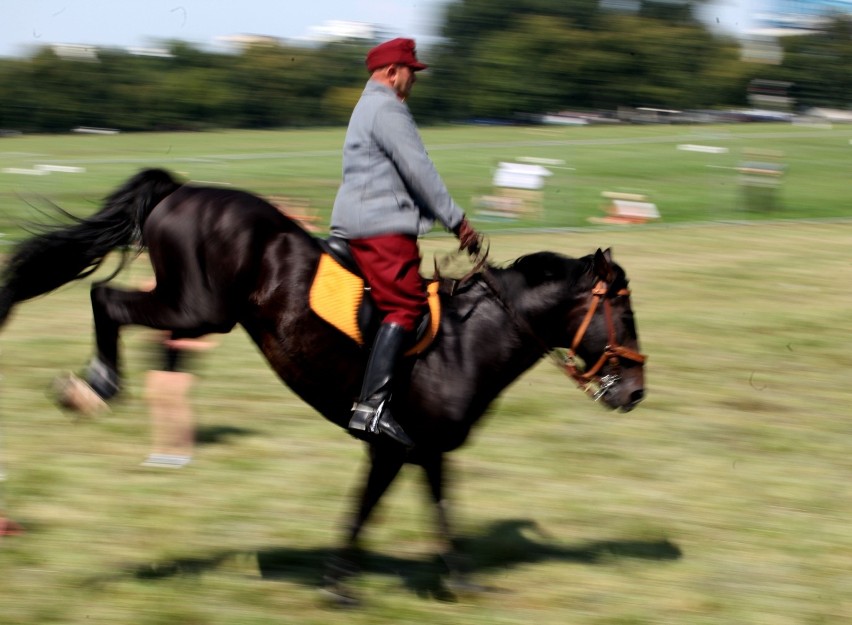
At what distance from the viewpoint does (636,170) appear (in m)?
37.7

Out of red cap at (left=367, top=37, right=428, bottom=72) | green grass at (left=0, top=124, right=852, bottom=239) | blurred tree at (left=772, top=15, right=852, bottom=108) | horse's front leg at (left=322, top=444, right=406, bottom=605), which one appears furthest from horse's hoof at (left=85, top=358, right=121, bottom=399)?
blurred tree at (left=772, top=15, right=852, bottom=108)

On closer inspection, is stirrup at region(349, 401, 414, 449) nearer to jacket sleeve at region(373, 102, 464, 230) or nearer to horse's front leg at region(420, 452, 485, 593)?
horse's front leg at region(420, 452, 485, 593)

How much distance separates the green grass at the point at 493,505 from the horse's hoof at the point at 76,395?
933 mm

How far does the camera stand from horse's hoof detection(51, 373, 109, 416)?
5496 millimetres

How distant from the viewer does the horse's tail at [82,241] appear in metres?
5.86

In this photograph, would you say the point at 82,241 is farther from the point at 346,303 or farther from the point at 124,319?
the point at 346,303

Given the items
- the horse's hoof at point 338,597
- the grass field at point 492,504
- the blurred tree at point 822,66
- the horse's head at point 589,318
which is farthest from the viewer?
the blurred tree at point 822,66

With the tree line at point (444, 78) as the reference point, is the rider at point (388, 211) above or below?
above

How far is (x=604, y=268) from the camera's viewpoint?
19.0 feet

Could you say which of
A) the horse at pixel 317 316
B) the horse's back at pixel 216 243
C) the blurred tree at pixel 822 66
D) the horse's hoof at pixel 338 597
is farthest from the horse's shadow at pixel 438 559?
the blurred tree at pixel 822 66

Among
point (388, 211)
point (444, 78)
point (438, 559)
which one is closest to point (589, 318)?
point (388, 211)

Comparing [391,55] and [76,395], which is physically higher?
[391,55]

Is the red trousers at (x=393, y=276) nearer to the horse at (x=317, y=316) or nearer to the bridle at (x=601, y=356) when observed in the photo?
the horse at (x=317, y=316)

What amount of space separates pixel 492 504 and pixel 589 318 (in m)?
1.93
